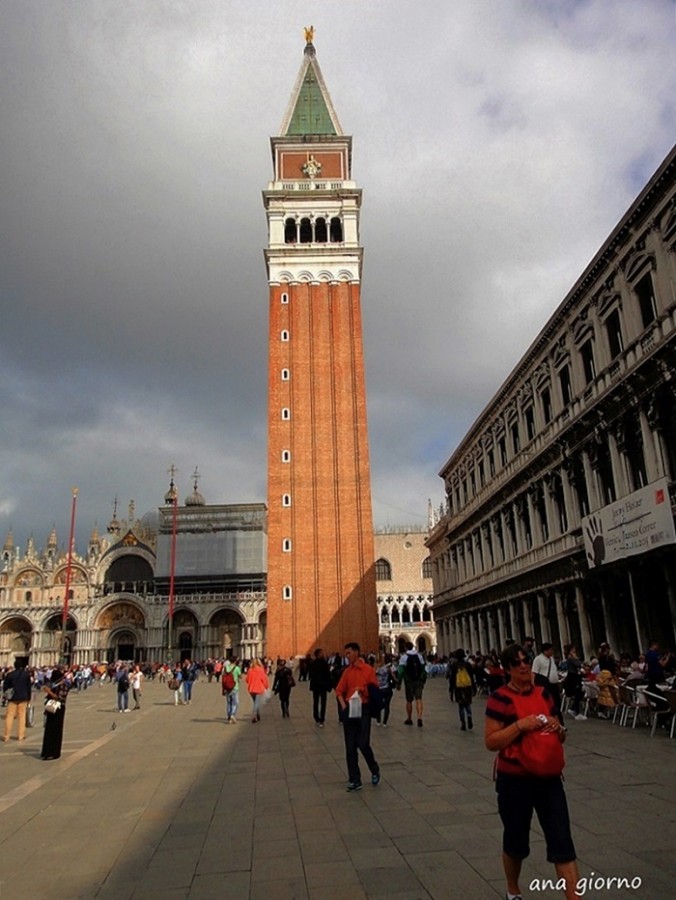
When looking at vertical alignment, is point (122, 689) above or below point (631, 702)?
above

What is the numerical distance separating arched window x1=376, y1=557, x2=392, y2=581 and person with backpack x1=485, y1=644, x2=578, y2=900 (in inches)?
2771

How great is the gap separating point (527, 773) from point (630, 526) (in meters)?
16.6

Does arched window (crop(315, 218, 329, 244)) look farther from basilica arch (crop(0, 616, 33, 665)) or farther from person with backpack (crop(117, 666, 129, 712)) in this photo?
basilica arch (crop(0, 616, 33, 665))

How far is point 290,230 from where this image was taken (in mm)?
57250

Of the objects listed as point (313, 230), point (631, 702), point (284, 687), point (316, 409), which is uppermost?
point (313, 230)

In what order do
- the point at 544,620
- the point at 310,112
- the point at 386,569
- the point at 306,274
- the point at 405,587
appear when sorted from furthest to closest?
1. the point at 386,569
2. the point at 405,587
3. the point at 310,112
4. the point at 306,274
5. the point at 544,620

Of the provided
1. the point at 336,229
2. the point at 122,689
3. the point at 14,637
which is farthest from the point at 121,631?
the point at 122,689

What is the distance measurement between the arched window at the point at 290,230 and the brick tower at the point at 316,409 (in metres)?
0.08

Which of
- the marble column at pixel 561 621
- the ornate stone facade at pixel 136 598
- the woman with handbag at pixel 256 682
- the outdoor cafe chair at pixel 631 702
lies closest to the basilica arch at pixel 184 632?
the ornate stone facade at pixel 136 598

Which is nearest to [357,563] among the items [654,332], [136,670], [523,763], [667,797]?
[136,670]

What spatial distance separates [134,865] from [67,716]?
19353 millimetres

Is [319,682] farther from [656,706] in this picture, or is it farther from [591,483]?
[591,483]

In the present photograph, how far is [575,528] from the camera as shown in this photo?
24469 mm

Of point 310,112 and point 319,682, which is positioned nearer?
point 319,682
